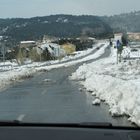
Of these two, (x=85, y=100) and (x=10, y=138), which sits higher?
(x=10, y=138)

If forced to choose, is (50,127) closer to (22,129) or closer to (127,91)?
(22,129)

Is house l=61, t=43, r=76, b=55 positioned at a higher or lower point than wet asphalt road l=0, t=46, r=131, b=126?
lower

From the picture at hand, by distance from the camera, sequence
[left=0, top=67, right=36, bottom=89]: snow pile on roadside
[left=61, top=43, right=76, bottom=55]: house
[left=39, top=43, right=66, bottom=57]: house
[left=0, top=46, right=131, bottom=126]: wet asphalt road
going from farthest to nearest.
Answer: [left=61, top=43, right=76, bottom=55]: house, [left=39, top=43, right=66, bottom=57]: house, [left=0, top=67, right=36, bottom=89]: snow pile on roadside, [left=0, top=46, right=131, bottom=126]: wet asphalt road

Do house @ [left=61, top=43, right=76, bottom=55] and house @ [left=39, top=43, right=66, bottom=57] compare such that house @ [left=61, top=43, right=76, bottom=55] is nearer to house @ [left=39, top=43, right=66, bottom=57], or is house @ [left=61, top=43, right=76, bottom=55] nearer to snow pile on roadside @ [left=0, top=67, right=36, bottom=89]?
house @ [left=39, top=43, right=66, bottom=57]

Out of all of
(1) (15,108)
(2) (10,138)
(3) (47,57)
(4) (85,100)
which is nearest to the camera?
(2) (10,138)

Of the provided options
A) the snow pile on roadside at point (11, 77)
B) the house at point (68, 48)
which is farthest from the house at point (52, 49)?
the snow pile on roadside at point (11, 77)

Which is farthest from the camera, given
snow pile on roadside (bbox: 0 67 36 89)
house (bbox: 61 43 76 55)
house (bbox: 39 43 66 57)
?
house (bbox: 61 43 76 55)

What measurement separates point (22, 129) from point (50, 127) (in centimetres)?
31

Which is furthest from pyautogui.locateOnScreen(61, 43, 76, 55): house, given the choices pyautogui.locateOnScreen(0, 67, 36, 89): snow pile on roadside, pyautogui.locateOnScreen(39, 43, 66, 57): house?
pyautogui.locateOnScreen(0, 67, 36, 89): snow pile on roadside

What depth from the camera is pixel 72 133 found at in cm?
458

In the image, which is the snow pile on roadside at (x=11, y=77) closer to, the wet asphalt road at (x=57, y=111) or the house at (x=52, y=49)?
the wet asphalt road at (x=57, y=111)

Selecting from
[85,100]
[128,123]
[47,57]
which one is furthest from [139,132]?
[47,57]

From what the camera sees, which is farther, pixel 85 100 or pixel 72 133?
pixel 85 100

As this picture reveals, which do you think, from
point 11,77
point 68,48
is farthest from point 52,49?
point 11,77
